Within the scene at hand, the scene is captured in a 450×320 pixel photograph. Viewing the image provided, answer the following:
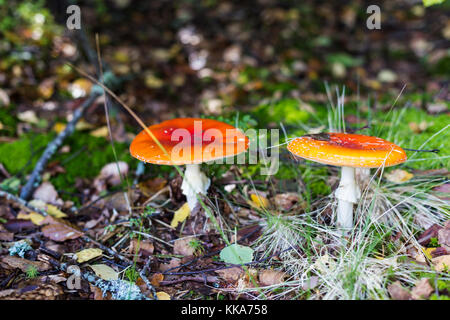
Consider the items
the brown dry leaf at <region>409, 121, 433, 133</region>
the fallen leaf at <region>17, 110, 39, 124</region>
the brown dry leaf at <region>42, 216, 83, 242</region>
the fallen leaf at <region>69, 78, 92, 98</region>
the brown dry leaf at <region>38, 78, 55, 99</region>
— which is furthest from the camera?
the fallen leaf at <region>69, 78, 92, 98</region>

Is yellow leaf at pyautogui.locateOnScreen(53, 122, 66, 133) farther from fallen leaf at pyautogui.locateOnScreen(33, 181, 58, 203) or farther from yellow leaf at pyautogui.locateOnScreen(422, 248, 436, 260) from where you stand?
yellow leaf at pyautogui.locateOnScreen(422, 248, 436, 260)

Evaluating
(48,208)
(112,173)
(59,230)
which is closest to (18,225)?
(48,208)

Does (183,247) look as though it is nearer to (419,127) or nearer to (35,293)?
(35,293)

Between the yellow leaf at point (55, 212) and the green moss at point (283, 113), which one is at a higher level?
the green moss at point (283, 113)

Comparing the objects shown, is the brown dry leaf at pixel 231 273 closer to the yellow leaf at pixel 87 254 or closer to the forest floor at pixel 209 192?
the forest floor at pixel 209 192

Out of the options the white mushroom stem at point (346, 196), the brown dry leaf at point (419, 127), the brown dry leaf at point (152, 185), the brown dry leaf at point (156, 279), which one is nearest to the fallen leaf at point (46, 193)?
the brown dry leaf at point (152, 185)

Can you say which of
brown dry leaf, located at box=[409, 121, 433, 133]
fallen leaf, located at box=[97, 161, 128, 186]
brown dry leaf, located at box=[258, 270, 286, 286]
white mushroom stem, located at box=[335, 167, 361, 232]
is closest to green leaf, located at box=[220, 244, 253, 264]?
brown dry leaf, located at box=[258, 270, 286, 286]
